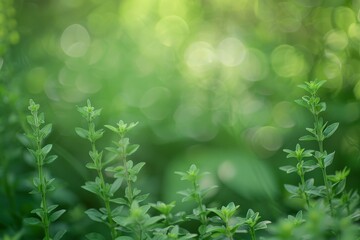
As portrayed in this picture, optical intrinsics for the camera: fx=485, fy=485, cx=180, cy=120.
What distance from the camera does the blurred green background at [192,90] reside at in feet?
3.59

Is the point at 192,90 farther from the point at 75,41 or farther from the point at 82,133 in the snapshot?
the point at 82,133

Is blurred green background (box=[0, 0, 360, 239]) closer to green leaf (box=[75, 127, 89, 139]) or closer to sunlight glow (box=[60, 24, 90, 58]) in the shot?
sunlight glow (box=[60, 24, 90, 58])

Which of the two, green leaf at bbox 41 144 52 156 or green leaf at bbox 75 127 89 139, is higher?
green leaf at bbox 75 127 89 139

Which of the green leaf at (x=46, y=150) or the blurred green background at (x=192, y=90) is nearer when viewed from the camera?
the green leaf at (x=46, y=150)

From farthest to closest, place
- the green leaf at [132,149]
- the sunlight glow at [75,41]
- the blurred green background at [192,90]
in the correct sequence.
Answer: the sunlight glow at [75,41], the blurred green background at [192,90], the green leaf at [132,149]

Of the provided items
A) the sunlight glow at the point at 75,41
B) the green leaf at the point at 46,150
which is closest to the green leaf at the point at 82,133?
the green leaf at the point at 46,150

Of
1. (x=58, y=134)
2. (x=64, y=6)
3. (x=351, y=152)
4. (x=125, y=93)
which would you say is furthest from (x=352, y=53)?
(x=64, y=6)

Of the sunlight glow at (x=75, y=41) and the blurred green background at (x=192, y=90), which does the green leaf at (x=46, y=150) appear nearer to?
the blurred green background at (x=192, y=90)

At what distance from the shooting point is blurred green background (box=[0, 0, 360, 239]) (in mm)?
1095

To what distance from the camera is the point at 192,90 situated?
160cm

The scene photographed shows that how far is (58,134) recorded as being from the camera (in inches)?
52.2

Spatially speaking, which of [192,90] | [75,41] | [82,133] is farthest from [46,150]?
[75,41]

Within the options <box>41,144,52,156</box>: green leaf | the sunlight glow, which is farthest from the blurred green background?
<box>41,144,52,156</box>: green leaf

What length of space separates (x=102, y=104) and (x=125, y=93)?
137mm
